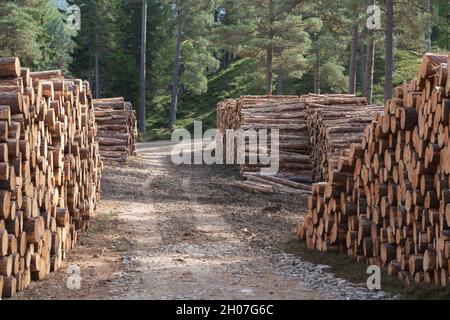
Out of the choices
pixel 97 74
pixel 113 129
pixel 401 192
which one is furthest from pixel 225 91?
pixel 401 192

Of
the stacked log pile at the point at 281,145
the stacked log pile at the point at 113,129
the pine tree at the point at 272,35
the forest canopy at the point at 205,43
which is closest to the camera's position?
the stacked log pile at the point at 281,145

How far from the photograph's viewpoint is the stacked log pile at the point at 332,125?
1534cm

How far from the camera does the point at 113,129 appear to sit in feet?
77.7

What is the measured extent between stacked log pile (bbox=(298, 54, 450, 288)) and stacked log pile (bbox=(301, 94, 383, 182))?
200 inches

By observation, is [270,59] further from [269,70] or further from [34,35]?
[34,35]

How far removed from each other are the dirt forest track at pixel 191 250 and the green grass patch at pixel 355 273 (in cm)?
18

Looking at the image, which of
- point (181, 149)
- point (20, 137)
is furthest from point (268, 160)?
point (181, 149)

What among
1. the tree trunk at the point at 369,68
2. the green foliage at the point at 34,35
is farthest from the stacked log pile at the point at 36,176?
the green foliage at the point at 34,35

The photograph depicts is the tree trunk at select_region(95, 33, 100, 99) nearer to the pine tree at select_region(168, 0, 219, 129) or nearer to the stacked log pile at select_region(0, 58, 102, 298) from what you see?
the pine tree at select_region(168, 0, 219, 129)

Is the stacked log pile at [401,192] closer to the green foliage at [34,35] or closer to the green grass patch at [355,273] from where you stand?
the green grass patch at [355,273]

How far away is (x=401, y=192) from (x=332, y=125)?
8.21 meters

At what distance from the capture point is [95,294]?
712 cm

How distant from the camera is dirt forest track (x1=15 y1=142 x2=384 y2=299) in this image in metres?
7.28

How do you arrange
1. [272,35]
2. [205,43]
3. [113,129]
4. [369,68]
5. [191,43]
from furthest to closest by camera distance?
[191,43]
[205,43]
[272,35]
[369,68]
[113,129]
